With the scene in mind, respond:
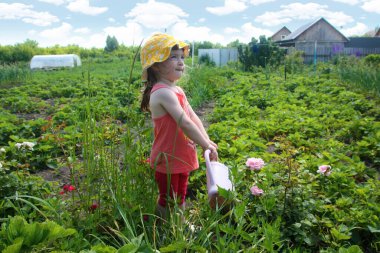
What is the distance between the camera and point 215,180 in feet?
6.23

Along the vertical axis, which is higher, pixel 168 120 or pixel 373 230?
pixel 168 120

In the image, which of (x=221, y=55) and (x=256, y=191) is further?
(x=221, y=55)

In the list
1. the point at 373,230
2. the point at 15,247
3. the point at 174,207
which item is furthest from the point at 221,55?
the point at 15,247

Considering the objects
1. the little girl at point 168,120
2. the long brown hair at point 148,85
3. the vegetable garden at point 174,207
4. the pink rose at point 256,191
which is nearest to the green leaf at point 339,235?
the vegetable garden at point 174,207

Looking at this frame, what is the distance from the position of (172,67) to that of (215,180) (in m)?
0.73

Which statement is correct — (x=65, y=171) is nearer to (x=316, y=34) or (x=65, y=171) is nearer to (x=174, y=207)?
(x=174, y=207)

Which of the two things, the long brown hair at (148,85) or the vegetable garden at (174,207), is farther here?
the long brown hair at (148,85)

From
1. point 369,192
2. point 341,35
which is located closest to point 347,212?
point 369,192

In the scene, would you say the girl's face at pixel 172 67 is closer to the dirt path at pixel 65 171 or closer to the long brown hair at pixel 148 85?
the long brown hair at pixel 148 85

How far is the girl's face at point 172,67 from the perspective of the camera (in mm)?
2135

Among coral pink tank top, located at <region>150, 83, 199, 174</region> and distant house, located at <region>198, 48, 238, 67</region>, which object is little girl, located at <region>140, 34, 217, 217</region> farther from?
distant house, located at <region>198, 48, 238, 67</region>

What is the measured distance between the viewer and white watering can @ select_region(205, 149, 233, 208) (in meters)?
1.85

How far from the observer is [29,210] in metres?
2.15

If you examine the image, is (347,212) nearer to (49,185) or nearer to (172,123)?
(172,123)
